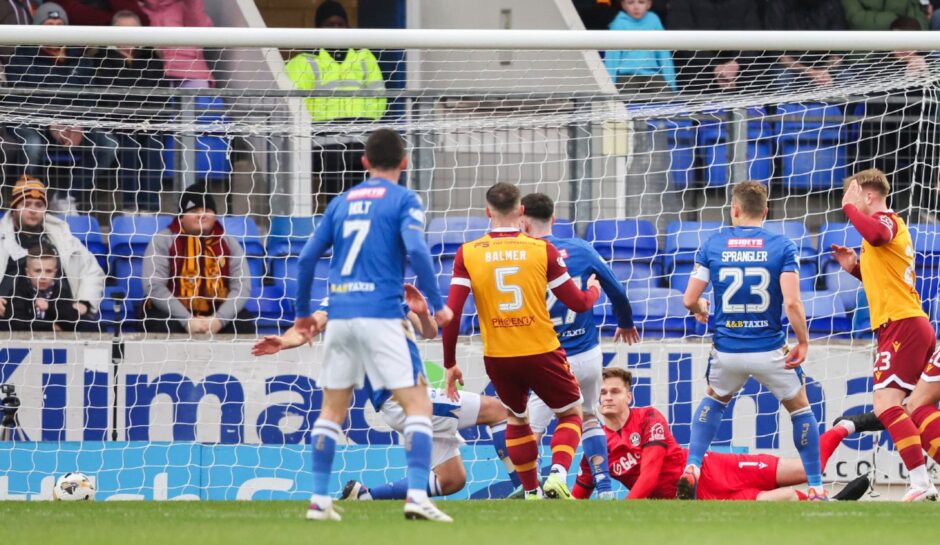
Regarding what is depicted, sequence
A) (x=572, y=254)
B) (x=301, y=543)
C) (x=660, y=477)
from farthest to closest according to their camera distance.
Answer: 1. (x=660, y=477)
2. (x=572, y=254)
3. (x=301, y=543)

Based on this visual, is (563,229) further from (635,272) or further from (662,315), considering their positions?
(662,315)

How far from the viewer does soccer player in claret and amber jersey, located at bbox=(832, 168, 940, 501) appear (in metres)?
8.71

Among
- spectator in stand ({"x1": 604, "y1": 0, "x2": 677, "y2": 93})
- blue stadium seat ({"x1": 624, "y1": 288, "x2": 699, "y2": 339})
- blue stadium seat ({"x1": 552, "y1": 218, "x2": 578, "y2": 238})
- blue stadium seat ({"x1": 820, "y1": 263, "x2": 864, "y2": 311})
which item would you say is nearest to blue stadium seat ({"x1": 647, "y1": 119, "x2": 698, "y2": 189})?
spectator in stand ({"x1": 604, "y1": 0, "x2": 677, "y2": 93})

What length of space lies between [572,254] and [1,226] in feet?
15.6

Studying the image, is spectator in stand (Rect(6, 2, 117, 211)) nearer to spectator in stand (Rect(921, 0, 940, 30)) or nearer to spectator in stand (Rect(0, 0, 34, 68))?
spectator in stand (Rect(0, 0, 34, 68))

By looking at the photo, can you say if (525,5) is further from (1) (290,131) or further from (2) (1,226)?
(2) (1,226)

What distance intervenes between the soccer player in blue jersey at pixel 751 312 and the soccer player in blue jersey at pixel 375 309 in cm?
277

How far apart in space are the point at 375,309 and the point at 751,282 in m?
3.16

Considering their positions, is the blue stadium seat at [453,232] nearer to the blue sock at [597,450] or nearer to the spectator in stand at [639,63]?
the spectator in stand at [639,63]

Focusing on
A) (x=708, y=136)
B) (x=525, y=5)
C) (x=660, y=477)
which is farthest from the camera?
(x=525, y=5)

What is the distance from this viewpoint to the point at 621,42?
29.9 ft

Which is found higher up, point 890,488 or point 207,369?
point 207,369

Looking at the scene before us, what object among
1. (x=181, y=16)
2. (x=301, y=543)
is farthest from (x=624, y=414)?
(x=181, y=16)

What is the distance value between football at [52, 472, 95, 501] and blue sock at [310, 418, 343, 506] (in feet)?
12.2
